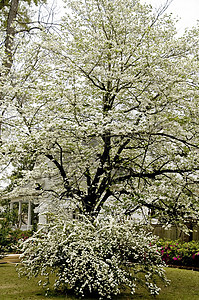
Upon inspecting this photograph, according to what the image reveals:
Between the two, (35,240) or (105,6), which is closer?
(35,240)

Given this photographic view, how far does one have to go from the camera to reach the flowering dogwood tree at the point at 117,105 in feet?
23.8

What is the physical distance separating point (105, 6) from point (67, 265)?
603 cm

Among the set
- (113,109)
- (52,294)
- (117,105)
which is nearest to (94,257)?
(52,294)

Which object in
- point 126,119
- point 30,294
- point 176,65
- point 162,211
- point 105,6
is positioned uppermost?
point 105,6

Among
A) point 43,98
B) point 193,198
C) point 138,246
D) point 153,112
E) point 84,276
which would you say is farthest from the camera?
point 43,98

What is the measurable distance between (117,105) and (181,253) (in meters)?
5.45

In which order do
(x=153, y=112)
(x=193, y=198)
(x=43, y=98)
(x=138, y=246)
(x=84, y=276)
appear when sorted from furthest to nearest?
(x=43, y=98) → (x=193, y=198) → (x=153, y=112) → (x=138, y=246) → (x=84, y=276)

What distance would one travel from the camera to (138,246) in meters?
5.91

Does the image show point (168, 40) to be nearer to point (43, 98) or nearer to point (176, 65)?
point (176, 65)

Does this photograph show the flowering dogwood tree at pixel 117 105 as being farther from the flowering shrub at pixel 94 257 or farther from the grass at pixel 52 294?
the grass at pixel 52 294

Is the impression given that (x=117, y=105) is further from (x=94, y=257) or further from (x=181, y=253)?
(x=181, y=253)

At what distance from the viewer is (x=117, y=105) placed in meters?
8.45

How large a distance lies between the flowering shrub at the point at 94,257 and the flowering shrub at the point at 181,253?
16.0 feet

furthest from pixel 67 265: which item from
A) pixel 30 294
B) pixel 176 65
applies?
pixel 176 65
